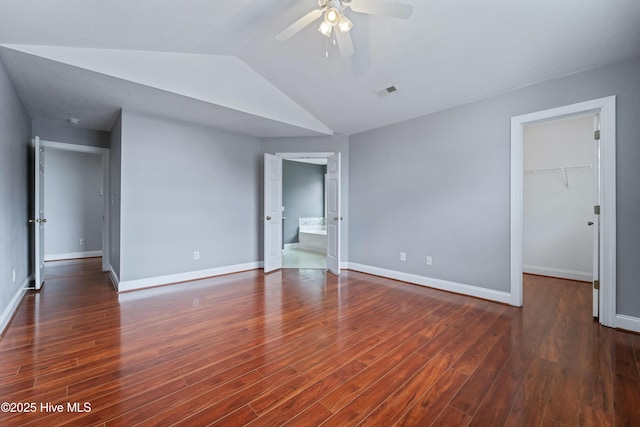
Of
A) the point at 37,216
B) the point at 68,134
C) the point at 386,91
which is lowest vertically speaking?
the point at 37,216

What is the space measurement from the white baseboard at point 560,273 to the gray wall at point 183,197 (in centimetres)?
482

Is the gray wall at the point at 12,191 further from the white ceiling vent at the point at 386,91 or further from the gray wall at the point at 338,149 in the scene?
the white ceiling vent at the point at 386,91

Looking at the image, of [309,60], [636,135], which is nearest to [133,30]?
[309,60]

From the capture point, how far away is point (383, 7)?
1837 mm

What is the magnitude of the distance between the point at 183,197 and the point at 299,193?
410 centimetres

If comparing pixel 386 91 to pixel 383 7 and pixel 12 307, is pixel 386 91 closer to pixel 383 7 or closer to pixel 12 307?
pixel 383 7

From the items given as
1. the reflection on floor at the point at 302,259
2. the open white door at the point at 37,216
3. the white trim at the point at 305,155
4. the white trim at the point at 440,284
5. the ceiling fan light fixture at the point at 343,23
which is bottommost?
the reflection on floor at the point at 302,259

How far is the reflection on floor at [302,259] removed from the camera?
5.39 meters

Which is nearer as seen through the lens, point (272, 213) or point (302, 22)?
point (302, 22)

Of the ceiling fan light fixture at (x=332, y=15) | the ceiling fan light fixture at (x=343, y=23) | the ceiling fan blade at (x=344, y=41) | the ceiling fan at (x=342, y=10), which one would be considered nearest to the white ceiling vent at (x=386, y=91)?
the ceiling fan blade at (x=344, y=41)

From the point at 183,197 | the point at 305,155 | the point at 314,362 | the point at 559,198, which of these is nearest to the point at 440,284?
the point at 314,362

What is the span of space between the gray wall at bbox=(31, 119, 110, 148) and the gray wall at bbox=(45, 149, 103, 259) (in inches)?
71.7

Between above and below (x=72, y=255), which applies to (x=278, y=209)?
above

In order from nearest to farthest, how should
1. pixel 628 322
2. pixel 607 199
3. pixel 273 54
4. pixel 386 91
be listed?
pixel 628 322
pixel 607 199
pixel 273 54
pixel 386 91
